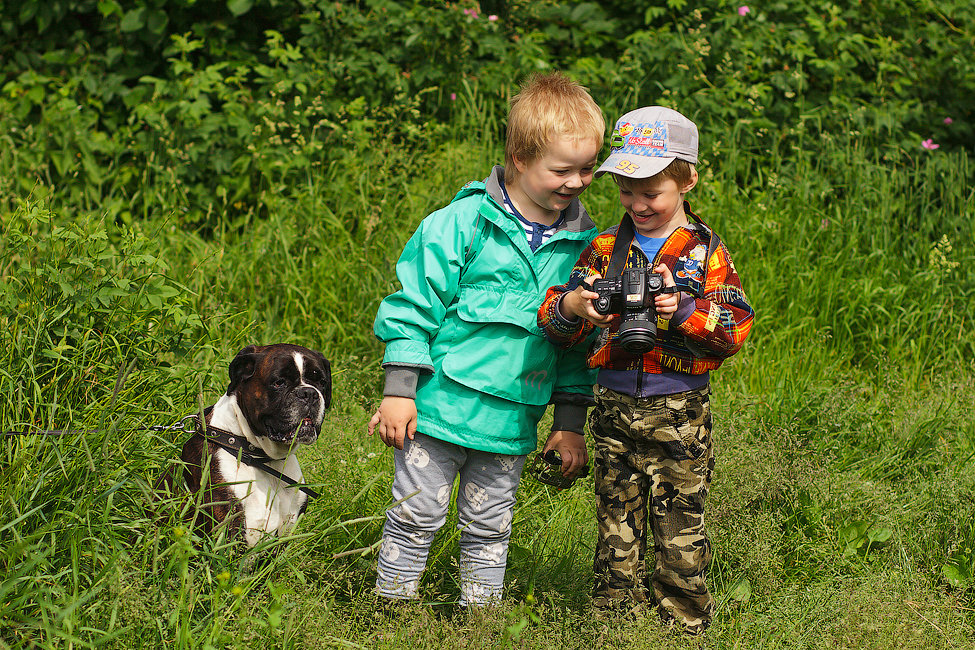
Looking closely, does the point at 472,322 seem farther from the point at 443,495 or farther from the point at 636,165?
the point at 636,165

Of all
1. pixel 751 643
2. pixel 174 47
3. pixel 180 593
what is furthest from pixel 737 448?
pixel 174 47

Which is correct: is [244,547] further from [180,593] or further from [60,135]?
[60,135]

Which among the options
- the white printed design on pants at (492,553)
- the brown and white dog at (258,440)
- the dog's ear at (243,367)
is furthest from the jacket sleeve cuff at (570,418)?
the dog's ear at (243,367)

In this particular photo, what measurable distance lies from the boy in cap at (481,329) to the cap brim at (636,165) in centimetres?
11

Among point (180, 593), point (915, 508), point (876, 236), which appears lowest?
point (915, 508)

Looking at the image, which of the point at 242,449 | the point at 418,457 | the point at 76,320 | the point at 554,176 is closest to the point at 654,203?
the point at 554,176

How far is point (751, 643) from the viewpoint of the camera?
289 centimetres

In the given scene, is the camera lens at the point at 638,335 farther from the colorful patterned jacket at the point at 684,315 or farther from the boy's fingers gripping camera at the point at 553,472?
the boy's fingers gripping camera at the point at 553,472

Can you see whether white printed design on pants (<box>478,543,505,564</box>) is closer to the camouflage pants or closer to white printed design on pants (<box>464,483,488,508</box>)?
white printed design on pants (<box>464,483,488,508</box>)

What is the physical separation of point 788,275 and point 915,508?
5.58ft

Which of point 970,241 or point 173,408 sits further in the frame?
point 970,241

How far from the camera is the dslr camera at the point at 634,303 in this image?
7.55 ft

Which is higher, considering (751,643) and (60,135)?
(60,135)

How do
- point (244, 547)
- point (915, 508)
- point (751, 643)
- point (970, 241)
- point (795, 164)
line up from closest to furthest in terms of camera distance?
point (244, 547) → point (751, 643) → point (915, 508) → point (970, 241) → point (795, 164)
